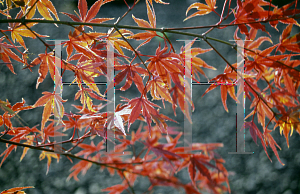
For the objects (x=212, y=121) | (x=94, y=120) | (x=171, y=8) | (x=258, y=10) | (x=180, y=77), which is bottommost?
(x=212, y=121)

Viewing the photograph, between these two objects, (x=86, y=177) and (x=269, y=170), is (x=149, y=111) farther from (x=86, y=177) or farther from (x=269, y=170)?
(x=269, y=170)

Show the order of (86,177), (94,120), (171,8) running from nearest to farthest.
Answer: (94,120) < (86,177) < (171,8)

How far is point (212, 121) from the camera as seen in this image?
2365 mm

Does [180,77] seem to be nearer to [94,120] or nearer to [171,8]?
[94,120]

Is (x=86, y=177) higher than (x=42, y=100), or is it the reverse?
(x=42, y=100)

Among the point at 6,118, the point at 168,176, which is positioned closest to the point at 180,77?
the point at 168,176

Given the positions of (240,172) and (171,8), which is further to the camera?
(171,8)

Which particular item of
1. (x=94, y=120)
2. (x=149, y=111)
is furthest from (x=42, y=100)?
(x=149, y=111)

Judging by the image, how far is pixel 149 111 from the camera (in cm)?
52

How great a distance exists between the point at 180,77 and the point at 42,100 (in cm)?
37

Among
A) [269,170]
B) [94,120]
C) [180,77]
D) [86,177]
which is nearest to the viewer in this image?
[180,77]

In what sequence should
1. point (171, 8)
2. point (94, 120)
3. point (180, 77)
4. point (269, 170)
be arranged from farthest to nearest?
point (171, 8)
point (269, 170)
point (94, 120)
point (180, 77)

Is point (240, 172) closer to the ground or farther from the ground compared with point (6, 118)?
closer to the ground

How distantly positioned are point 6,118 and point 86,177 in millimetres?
1689
